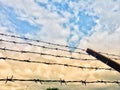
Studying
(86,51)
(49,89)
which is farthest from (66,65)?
(49,89)

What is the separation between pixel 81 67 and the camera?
1476 centimetres

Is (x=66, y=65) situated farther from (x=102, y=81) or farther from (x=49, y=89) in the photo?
(x=49, y=89)

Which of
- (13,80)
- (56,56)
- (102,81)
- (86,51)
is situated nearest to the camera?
(13,80)

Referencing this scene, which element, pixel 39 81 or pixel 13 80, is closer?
pixel 13 80

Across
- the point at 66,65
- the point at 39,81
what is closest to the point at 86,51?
the point at 66,65

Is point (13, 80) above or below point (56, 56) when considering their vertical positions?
below

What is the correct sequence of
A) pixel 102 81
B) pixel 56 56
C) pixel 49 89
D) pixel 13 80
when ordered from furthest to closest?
pixel 49 89
pixel 56 56
pixel 102 81
pixel 13 80

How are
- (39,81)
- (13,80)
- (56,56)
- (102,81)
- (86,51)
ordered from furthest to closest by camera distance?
(86,51), (56,56), (102,81), (39,81), (13,80)

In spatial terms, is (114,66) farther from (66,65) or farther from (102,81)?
(66,65)

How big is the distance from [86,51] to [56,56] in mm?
2276

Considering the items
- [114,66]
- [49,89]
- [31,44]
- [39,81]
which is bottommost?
[49,89]

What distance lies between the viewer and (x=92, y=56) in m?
16.5

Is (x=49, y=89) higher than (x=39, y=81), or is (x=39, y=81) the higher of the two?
(x=39, y=81)

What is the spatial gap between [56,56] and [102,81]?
118 inches
